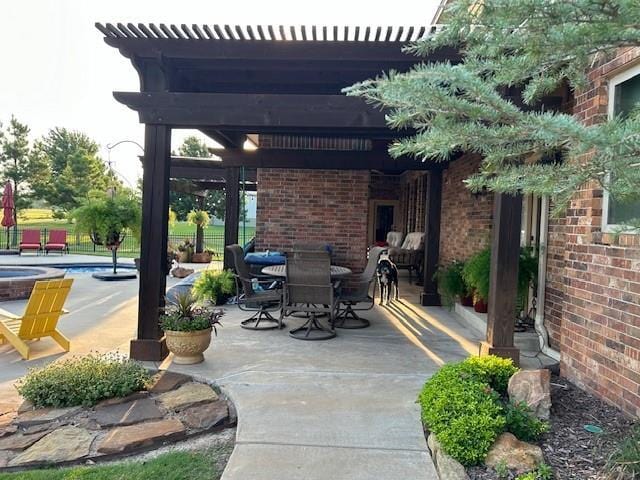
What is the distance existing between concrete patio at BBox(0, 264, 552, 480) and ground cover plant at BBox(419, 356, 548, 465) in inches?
6.9

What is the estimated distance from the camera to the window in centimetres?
281

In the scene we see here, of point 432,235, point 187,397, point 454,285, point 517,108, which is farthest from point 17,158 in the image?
point 517,108

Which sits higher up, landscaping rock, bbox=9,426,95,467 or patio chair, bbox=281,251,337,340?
patio chair, bbox=281,251,337,340

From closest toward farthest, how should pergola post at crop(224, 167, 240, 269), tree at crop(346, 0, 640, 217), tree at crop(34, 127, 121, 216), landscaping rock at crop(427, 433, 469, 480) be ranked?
tree at crop(346, 0, 640, 217) < landscaping rock at crop(427, 433, 469, 480) < pergola post at crop(224, 167, 240, 269) < tree at crop(34, 127, 121, 216)

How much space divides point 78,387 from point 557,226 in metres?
4.22

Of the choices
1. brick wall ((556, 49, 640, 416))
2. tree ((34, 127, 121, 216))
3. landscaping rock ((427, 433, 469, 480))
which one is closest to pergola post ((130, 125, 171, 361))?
landscaping rock ((427, 433, 469, 480))

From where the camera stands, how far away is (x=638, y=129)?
1217mm

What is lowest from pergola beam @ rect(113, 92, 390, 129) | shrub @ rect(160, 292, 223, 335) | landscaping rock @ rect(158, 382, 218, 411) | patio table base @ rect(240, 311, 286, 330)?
landscaping rock @ rect(158, 382, 218, 411)

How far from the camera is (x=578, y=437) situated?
2441mm

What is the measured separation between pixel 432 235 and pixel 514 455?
4965mm

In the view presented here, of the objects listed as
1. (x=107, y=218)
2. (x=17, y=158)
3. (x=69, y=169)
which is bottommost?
(x=107, y=218)

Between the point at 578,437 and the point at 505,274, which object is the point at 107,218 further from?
the point at 578,437

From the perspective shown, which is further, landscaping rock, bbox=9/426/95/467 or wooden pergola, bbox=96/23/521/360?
wooden pergola, bbox=96/23/521/360

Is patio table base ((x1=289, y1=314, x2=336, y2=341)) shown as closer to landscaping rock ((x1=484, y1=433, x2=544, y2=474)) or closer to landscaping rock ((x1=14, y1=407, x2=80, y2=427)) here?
landscaping rock ((x1=14, y1=407, x2=80, y2=427))
